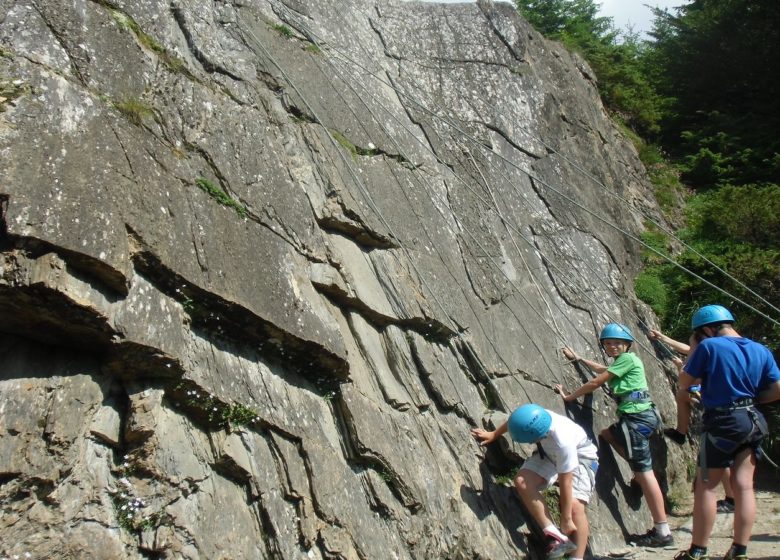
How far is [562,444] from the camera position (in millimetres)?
6590

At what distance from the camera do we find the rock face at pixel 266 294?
5.12 meters

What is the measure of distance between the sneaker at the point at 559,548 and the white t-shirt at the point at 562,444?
0.60 m

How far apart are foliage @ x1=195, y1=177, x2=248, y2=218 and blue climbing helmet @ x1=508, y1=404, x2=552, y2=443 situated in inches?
118

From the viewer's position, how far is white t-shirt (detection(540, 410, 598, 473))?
21.6ft

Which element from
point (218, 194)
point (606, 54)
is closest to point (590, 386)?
point (218, 194)

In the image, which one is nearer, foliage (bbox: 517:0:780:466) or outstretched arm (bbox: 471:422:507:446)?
outstretched arm (bbox: 471:422:507:446)

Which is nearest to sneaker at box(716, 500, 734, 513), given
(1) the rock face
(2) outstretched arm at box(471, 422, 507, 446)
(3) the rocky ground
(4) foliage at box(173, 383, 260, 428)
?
(3) the rocky ground

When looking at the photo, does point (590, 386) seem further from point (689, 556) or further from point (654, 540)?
point (689, 556)

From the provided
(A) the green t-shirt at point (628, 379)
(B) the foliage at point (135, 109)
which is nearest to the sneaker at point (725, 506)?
(A) the green t-shirt at point (628, 379)

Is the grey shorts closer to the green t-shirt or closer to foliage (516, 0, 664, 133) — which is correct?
the green t-shirt

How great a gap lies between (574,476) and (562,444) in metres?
0.50

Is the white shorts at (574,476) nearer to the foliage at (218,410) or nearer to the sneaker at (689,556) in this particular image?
the sneaker at (689,556)

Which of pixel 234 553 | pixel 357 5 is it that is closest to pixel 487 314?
pixel 234 553

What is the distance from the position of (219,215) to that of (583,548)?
4.29 metres
